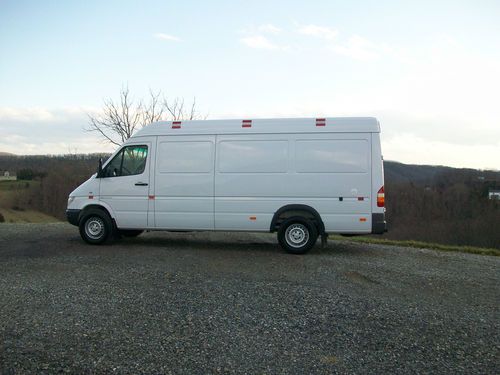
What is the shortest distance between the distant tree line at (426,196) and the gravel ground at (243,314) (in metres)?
32.6

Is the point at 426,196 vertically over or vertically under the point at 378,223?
under

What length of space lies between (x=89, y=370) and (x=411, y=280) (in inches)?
197

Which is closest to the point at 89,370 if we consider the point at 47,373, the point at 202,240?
the point at 47,373

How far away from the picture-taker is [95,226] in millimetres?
9523

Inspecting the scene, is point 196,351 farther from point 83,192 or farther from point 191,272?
point 83,192

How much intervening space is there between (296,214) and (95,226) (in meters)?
4.31

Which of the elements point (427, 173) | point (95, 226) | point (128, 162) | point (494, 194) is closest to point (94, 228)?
point (95, 226)

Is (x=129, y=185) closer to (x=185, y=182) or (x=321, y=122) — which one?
(x=185, y=182)

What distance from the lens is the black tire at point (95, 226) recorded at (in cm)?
941

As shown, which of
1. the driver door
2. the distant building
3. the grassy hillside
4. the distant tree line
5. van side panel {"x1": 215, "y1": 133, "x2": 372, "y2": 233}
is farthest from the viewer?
the grassy hillside

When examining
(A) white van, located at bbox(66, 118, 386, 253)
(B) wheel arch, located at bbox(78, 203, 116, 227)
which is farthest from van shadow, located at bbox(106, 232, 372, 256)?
(B) wheel arch, located at bbox(78, 203, 116, 227)

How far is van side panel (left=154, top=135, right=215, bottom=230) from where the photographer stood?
898cm

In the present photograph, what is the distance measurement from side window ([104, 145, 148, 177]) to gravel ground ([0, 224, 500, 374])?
179 cm

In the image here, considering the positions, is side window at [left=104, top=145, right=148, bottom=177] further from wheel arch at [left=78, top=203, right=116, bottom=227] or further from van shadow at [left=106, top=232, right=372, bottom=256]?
van shadow at [left=106, top=232, right=372, bottom=256]
